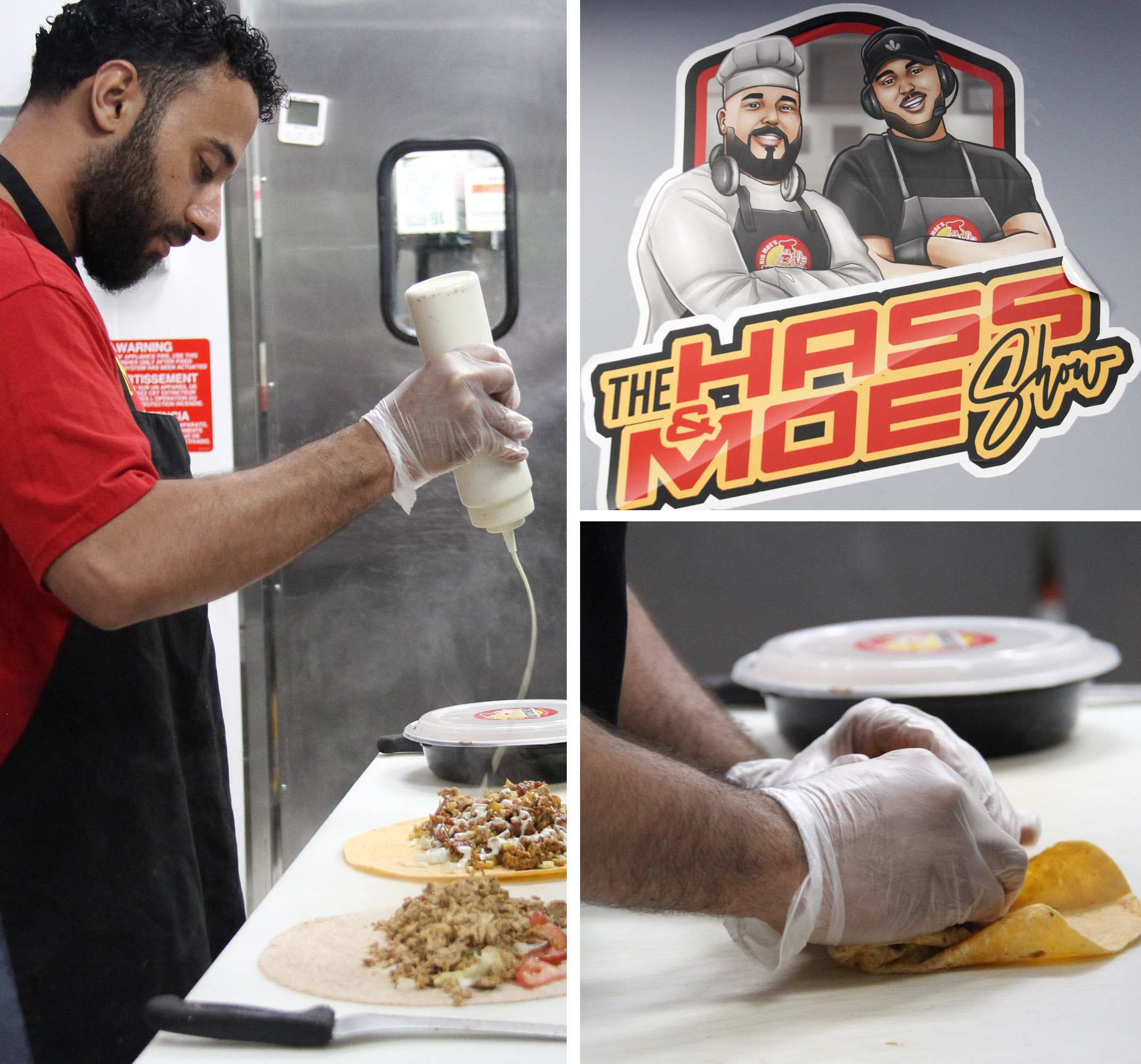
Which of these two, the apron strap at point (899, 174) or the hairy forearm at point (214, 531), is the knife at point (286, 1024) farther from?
the apron strap at point (899, 174)

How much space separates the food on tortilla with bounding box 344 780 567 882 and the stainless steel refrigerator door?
6cm

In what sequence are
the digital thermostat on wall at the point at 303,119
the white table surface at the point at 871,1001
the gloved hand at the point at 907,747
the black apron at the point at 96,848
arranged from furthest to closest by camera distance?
the digital thermostat on wall at the point at 303,119
the black apron at the point at 96,848
the gloved hand at the point at 907,747
the white table surface at the point at 871,1001

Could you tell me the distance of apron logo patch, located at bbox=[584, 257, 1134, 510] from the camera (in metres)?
0.71

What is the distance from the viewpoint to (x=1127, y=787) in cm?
79

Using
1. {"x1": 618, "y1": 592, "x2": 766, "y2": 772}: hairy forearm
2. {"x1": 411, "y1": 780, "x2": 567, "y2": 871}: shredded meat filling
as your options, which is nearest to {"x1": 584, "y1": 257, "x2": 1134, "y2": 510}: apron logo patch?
{"x1": 618, "y1": 592, "x2": 766, "y2": 772}: hairy forearm

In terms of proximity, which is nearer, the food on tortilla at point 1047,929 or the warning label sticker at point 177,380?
the food on tortilla at point 1047,929

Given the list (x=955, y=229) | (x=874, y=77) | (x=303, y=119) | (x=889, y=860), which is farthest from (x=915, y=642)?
(x=303, y=119)

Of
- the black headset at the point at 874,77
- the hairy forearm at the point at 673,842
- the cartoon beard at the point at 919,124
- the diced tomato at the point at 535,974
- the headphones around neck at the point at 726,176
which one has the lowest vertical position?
the diced tomato at the point at 535,974

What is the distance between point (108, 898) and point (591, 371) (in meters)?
0.69

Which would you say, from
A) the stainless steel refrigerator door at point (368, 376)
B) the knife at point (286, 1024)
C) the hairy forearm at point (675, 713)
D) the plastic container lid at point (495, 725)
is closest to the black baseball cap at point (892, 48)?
the stainless steel refrigerator door at point (368, 376)

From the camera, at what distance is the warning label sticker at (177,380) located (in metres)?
1.20

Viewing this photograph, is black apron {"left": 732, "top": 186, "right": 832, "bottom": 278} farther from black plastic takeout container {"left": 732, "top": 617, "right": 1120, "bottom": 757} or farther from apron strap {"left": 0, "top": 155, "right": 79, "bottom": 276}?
apron strap {"left": 0, "top": 155, "right": 79, "bottom": 276}

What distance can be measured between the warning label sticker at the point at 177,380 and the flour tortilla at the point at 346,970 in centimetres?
61

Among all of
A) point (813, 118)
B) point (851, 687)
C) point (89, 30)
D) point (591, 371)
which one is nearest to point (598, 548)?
point (591, 371)
